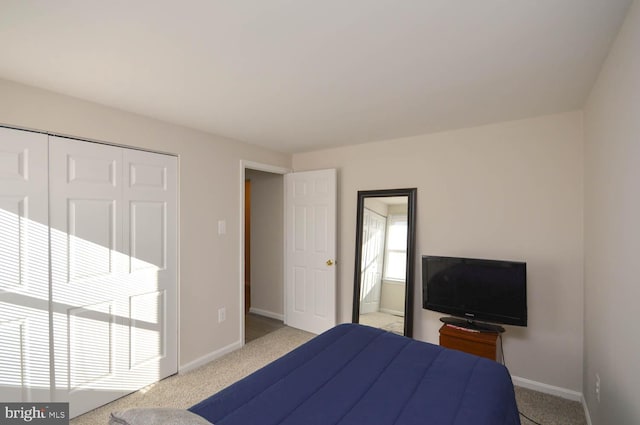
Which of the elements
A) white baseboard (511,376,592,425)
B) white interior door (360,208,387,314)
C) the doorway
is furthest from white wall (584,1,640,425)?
the doorway

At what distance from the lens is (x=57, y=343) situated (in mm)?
2201

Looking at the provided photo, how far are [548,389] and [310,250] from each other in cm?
276

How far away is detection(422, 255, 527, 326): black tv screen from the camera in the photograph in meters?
2.53

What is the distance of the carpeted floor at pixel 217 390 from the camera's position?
2309 millimetres

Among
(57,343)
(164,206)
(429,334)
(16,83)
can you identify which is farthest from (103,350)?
(429,334)

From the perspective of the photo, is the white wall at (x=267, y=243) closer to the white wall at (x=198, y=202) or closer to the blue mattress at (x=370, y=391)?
the white wall at (x=198, y=202)

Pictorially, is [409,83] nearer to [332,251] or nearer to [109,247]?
[332,251]

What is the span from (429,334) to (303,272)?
174 cm

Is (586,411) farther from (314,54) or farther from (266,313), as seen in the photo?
(266,313)

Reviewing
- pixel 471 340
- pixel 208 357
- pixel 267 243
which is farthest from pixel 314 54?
pixel 267 243

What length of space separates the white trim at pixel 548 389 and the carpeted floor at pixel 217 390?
0.05 m

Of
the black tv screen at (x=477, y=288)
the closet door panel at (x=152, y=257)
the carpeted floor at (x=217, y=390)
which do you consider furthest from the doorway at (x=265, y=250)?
the black tv screen at (x=477, y=288)

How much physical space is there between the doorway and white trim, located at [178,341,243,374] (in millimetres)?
732

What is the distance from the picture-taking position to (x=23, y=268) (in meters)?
2.05
